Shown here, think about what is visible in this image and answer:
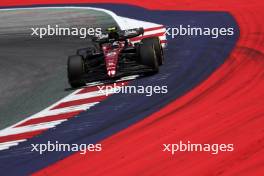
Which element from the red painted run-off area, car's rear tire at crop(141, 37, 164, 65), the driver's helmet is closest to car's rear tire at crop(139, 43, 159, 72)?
Answer: car's rear tire at crop(141, 37, 164, 65)

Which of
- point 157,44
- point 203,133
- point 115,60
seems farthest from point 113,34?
point 203,133

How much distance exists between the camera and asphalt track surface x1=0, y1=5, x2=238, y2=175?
9305 mm

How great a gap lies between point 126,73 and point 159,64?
128 cm

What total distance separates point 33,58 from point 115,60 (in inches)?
158

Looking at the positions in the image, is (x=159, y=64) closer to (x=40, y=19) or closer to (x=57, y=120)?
(x=57, y=120)

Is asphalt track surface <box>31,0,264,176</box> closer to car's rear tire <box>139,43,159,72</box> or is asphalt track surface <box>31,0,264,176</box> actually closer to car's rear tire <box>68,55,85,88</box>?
car's rear tire <box>139,43,159,72</box>

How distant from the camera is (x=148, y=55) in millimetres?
12570

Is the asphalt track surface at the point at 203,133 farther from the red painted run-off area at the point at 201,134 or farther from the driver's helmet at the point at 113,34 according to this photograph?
the driver's helmet at the point at 113,34

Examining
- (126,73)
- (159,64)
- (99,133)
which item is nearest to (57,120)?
(99,133)

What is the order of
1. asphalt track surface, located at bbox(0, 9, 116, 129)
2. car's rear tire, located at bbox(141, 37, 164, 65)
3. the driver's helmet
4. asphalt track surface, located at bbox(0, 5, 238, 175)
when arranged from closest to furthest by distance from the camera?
asphalt track surface, located at bbox(0, 5, 238, 175) → asphalt track surface, located at bbox(0, 9, 116, 129) → car's rear tire, located at bbox(141, 37, 164, 65) → the driver's helmet

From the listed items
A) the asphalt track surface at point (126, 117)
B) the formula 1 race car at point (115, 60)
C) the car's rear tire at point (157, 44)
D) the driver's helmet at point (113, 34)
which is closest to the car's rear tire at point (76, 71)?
the formula 1 race car at point (115, 60)

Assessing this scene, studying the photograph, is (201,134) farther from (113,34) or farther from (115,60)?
Answer: (113,34)

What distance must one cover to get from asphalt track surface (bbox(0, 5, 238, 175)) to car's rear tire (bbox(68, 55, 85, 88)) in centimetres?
107

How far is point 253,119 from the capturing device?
10031 millimetres
